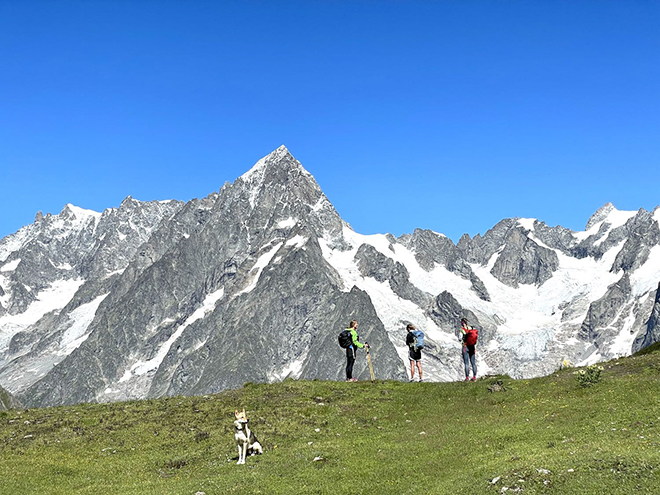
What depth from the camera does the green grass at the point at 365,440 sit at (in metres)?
24.0

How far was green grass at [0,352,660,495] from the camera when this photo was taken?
24.0m

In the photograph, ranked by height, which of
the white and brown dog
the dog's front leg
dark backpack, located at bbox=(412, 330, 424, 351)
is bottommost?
the dog's front leg

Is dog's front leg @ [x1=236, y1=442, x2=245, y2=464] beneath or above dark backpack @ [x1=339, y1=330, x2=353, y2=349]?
beneath

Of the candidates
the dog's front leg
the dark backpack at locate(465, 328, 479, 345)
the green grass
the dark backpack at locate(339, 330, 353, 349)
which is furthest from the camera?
the dark backpack at locate(339, 330, 353, 349)

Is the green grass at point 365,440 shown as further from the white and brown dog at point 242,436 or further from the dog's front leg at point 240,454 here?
the white and brown dog at point 242,436

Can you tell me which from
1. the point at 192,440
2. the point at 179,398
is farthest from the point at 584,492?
the point at 179,398

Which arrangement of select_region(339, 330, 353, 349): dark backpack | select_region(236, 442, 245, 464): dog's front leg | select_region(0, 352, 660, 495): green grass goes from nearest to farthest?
1. select_region(0, 352, 660, 495): green grass
2. select_region(236, 442, 245, 464): dog's front leg
3. select_region(339, 330, 353, 349): dark backpack

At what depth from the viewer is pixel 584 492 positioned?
20781 millimetres

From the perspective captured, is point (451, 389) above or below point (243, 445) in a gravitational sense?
above

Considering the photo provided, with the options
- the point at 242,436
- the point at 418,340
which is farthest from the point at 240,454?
the point at 418,340

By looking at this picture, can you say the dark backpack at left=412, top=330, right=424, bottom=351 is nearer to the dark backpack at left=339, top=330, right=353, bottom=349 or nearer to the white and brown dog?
the dark backpack at left=339, top=330, right=353, bottom=349

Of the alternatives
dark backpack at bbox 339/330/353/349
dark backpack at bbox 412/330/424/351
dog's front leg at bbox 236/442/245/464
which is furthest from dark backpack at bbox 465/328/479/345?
dog's front leg at bbox 236/442/245/464

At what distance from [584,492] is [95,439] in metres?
25.6

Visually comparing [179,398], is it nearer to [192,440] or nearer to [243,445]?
[192,440]
